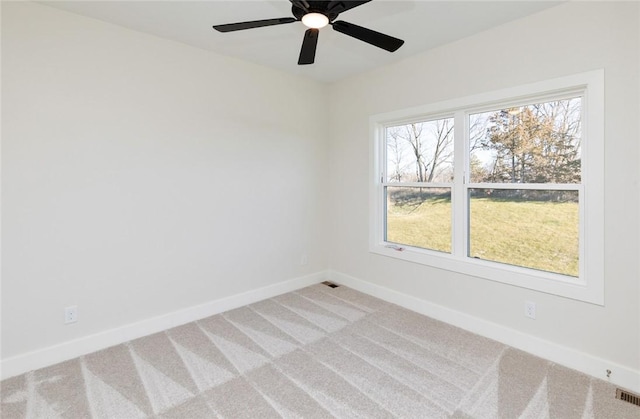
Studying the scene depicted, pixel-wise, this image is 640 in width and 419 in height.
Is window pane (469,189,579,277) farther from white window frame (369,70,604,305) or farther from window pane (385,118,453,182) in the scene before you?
window pane (385,118,453,182)

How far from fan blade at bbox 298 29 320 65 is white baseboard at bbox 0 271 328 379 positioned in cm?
242

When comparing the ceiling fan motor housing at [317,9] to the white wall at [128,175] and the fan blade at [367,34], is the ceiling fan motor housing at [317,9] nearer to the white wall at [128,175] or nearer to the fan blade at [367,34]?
the fan blade at [367,34]

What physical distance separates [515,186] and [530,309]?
3.25 feet

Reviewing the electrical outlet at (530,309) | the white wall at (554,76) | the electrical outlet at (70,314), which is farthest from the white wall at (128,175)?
the electrical outlet at (530,309)

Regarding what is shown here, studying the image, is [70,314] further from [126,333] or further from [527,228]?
[527,228]

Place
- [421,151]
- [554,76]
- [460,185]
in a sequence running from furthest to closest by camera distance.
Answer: [421,151], [460,185], [554,76]

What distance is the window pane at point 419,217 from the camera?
316 centimetres

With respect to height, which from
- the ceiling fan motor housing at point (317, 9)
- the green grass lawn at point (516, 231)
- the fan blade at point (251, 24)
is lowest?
the green grass lawn at point (516, 231)

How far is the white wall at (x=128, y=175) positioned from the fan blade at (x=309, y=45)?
1.34m

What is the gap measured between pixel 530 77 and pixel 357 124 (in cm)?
180

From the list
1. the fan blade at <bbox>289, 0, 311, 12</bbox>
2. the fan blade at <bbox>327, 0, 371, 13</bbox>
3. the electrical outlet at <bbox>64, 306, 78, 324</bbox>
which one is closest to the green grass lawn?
the fan blade at <bbox>327, 0, 371, 13</bbox>

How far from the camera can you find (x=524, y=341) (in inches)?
98.8

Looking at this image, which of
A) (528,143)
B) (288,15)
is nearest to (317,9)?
(288,15)

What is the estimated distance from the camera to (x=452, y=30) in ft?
8.63
